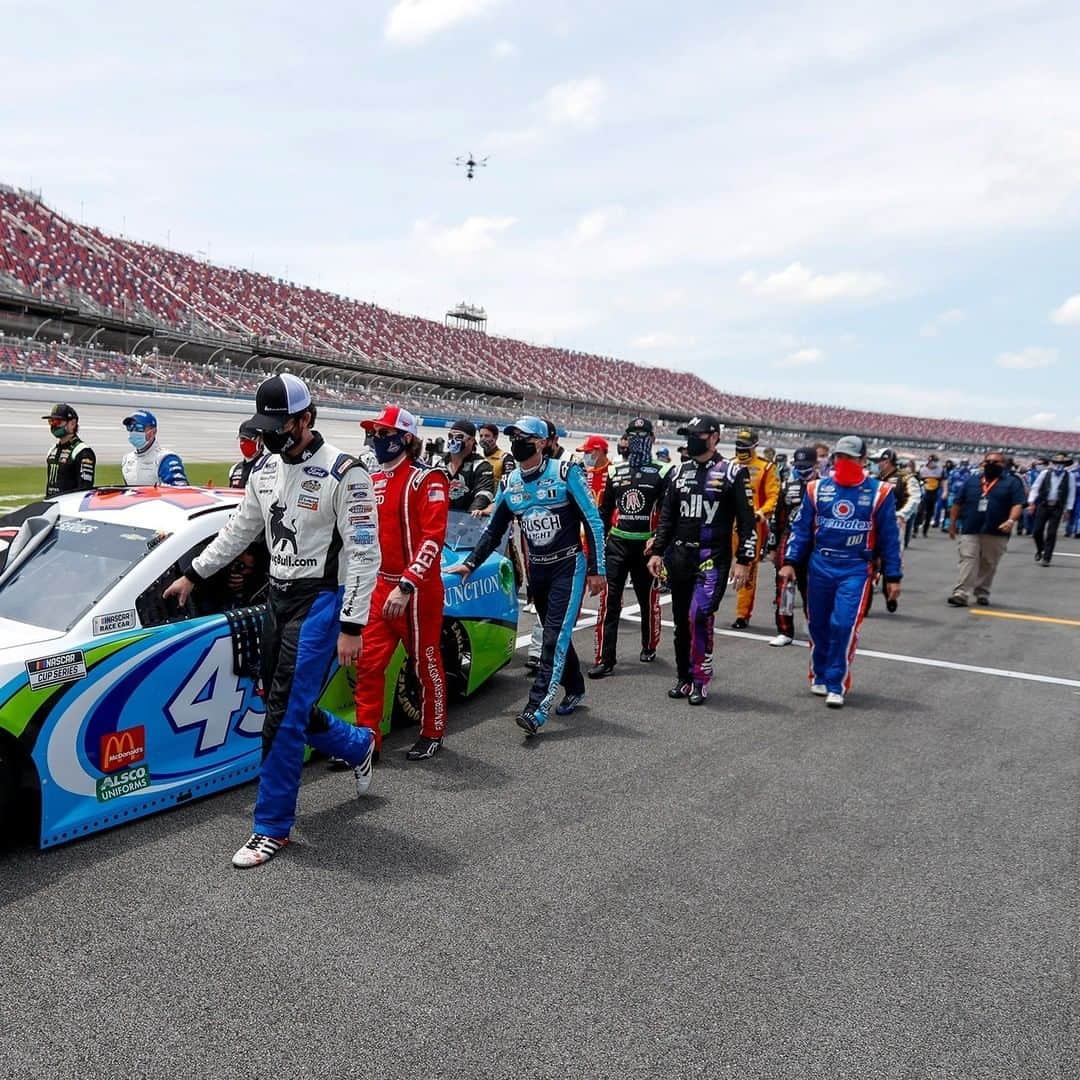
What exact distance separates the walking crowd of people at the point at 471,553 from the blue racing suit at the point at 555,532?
0.01 metres

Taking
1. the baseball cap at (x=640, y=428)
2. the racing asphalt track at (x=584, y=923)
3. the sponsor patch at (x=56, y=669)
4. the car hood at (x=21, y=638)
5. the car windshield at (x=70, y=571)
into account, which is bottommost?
the racing asphalt track at (x=584, y=923)

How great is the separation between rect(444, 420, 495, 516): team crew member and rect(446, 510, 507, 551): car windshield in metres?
1.15

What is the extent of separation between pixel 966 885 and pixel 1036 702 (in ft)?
11.0

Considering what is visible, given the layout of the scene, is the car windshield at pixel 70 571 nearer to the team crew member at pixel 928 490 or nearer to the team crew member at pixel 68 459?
the team crew member at pixel 68 459

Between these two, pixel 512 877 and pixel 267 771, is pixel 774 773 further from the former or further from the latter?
pixel 267 771

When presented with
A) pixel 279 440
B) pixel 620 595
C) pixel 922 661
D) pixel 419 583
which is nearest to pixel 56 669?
pixel 279 440

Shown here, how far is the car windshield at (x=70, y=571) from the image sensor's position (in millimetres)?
3641

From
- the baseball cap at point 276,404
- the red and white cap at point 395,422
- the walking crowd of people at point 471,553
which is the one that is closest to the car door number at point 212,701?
the walking crowd of people at point 471,553

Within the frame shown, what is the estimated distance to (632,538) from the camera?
22.3ft

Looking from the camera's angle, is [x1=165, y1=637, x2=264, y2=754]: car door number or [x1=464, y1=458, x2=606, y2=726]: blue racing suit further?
[x1=464, y1=458, x2=606, y2=726]: blue racing suit

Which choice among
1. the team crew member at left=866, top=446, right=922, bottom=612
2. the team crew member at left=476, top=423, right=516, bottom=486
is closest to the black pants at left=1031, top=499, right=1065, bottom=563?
the team crew member at left=866, top=446, right=922, bottom=612

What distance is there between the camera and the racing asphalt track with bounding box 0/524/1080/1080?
2.46m

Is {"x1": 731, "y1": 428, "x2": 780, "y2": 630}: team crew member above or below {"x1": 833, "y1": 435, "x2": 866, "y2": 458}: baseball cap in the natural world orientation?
below

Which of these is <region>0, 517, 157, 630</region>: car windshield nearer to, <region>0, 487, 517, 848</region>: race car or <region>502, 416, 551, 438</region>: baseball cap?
<region>0, 487, 517, 848</region>: race car
